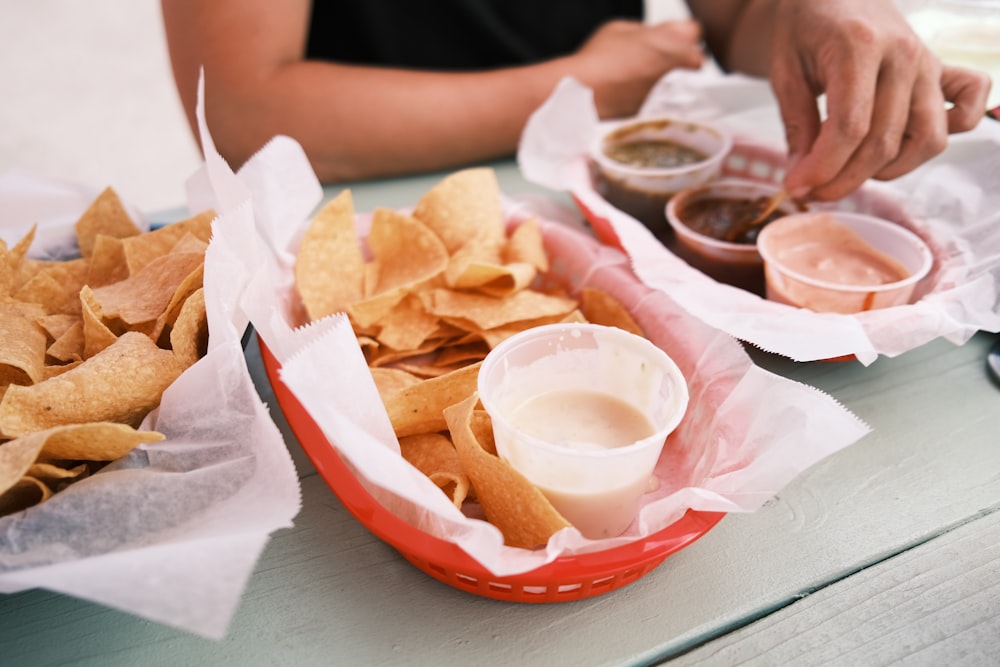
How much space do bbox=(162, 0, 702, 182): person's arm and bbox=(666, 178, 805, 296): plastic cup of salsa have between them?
463 millimetres

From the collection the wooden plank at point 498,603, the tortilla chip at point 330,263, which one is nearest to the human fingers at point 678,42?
the tortilla chip at point 330,263

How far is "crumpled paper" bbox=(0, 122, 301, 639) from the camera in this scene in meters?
0.61

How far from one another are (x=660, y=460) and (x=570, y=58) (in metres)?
1.18

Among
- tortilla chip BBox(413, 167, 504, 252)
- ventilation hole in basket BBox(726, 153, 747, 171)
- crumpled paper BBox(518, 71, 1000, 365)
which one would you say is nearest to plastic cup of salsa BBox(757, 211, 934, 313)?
crumpled paper BBox(518, 71, 1000, 365)

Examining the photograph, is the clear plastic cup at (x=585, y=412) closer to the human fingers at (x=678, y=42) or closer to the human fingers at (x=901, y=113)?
the human fingers at (x=901, y=113)

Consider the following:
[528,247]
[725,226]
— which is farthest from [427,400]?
[725,226]

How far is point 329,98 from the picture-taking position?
156cm

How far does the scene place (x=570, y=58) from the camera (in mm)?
1798

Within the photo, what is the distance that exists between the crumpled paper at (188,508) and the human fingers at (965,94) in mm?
1160

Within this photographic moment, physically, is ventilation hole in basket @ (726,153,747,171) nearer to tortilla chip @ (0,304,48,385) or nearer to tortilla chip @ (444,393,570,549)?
tortilla chip @ (444,393,570,549)

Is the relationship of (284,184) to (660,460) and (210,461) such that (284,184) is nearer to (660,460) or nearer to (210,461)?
(210,461)

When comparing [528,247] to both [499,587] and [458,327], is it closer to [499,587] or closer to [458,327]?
[458,327]

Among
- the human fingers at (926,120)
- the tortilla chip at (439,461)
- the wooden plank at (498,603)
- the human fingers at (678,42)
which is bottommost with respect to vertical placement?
the wooden plank at (498,603)

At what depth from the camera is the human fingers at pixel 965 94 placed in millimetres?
1225
